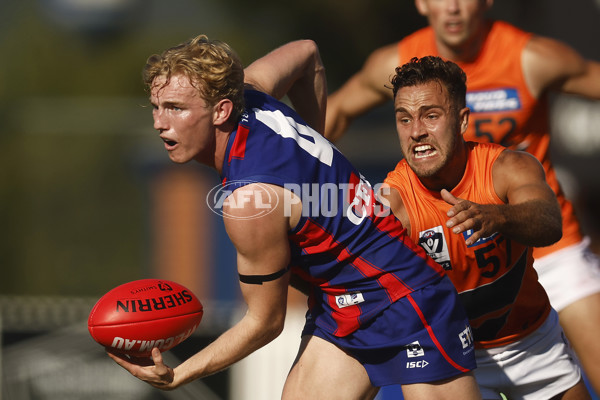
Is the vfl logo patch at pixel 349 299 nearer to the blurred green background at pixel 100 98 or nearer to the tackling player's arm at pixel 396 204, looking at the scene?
the tackling player's arm at pixel 396 204

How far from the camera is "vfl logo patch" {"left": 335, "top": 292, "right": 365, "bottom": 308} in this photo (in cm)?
459

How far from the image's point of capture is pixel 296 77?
5.45m

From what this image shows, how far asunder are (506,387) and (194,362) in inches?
73.3

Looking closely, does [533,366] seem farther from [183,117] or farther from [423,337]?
[183,117]

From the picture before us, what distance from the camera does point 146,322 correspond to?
4.63m

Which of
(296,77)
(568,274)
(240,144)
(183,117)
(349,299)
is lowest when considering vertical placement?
(568,274)

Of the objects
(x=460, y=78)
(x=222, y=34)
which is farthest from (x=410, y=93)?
(x=222, y=34)

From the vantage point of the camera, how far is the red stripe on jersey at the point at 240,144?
4293 mm

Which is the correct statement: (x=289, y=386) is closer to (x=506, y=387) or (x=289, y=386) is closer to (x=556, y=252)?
(x=506, y=387)

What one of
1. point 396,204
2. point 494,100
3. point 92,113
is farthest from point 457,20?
point 92,113

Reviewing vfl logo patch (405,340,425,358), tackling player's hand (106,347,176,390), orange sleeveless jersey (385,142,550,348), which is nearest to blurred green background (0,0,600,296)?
orange sleeveless jersey (385,142,550,348)

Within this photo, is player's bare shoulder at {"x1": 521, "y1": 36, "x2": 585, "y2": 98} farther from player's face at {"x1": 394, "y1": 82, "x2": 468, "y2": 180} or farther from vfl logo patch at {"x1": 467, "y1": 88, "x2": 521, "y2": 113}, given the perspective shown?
player's face at {"x1": 394, "y1": 82, "x2": 468, "y2": 180}

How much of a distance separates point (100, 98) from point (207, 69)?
21095mm

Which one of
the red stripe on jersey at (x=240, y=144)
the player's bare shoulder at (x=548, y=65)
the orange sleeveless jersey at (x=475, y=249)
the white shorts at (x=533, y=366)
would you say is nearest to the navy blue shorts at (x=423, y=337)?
the orange sleeveless jersey at (x=475, y=249)
